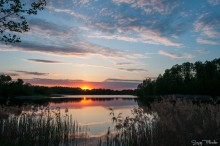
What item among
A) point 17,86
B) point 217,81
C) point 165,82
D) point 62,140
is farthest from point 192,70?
point 62,140

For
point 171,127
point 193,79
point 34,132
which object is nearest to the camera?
point 171,127

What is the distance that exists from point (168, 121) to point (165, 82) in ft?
484

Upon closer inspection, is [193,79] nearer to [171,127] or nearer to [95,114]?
[95,114]

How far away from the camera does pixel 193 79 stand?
488 ft

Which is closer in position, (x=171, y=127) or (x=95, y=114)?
(x=171, y=127)

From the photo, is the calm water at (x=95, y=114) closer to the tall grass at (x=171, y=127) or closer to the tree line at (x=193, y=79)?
the tall grass at (x=171, y=127)

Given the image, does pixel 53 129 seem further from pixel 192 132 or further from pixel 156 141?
pixel 192 132

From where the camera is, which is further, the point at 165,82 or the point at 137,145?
the point at 165,82

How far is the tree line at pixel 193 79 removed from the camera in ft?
391

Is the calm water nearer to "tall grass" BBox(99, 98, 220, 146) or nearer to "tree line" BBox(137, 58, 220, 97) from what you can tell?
"tall grass" BBox(99, 98, 220, 146)

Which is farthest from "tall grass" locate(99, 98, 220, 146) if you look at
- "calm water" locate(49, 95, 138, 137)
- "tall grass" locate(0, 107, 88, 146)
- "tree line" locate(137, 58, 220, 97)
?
"tree line" locate(137, 58, 220, 97)

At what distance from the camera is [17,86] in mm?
155250

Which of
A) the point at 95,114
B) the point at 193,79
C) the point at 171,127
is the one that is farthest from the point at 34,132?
the point at 193,79

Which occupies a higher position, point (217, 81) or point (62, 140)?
point (217, 81)
